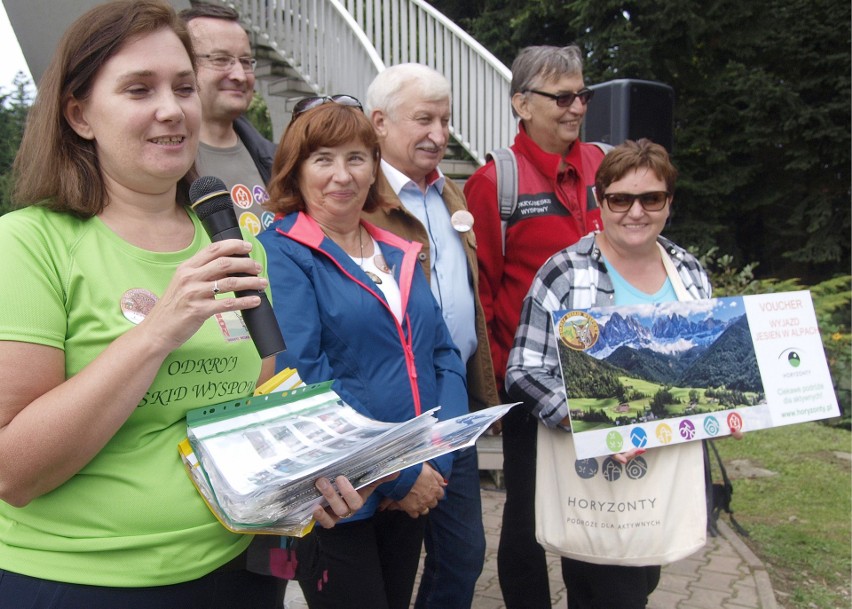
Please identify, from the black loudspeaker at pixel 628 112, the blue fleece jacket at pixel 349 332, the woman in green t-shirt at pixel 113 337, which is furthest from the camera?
the black loudspeaker at pixel 628 112

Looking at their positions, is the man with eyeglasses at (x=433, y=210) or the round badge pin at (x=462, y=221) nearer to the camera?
the man with eyeglasses at (x=433, y=210)

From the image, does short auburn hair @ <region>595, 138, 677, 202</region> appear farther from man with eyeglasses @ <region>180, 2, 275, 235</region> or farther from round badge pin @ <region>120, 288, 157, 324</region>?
round badge pin @ <region>120, 288, 157, 324</region>

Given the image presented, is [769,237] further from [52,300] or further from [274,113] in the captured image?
[52,300]

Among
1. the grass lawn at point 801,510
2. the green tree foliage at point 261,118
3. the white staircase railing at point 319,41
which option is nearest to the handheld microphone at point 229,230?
the grass lawn at point 801,510

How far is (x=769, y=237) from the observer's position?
1827cm

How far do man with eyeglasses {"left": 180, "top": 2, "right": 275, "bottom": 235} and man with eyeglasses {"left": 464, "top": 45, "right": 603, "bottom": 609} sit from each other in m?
0.91

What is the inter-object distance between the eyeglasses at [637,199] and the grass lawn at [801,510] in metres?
2.60

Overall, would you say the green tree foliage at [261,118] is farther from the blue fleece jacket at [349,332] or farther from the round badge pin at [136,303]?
the round badge pin at [136,303]

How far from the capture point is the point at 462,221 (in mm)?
3096

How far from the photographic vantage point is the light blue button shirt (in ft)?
9.78

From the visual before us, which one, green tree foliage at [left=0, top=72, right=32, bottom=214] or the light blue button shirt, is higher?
green tree foliage at [left=0, top=72, right=32, bottom=214]

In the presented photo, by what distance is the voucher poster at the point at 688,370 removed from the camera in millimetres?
2625

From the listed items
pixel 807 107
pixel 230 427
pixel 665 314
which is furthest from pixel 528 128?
pixel 807 107

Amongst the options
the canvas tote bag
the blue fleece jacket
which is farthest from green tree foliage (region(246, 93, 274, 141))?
the canvas tote bag
